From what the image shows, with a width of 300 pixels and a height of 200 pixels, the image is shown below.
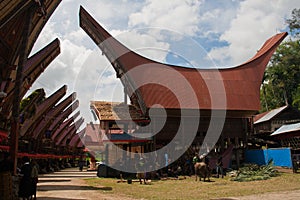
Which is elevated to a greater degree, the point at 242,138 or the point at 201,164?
the point at 242,138

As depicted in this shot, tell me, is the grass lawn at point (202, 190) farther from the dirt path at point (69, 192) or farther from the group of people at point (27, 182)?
the group of people at point (27, 182)

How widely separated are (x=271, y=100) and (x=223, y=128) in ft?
118

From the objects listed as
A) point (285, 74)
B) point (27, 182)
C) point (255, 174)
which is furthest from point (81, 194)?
point (285, 74)

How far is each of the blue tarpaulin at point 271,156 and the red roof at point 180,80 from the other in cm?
369

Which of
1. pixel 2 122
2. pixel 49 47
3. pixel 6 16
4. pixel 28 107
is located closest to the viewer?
pixel 6 16

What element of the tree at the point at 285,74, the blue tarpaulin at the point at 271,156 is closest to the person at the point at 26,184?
the blue tarpaulin at the point at 271,156

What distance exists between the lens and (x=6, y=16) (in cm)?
1240

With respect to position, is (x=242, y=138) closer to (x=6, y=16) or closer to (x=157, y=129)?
(x=157, y=129)

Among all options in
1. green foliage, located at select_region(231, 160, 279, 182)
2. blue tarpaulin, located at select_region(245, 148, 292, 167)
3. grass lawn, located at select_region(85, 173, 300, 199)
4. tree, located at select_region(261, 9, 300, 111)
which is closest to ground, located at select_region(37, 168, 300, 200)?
grass lawn, located at select_region(85, 173, 300, 199)

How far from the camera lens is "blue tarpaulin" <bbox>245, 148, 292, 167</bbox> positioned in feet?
68.8

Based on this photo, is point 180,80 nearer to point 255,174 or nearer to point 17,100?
point 255,174

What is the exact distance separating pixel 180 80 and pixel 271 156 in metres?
9.24

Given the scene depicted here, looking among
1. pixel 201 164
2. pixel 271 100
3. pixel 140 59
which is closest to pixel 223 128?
pixel 201 164

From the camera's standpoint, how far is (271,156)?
74.0 ft
